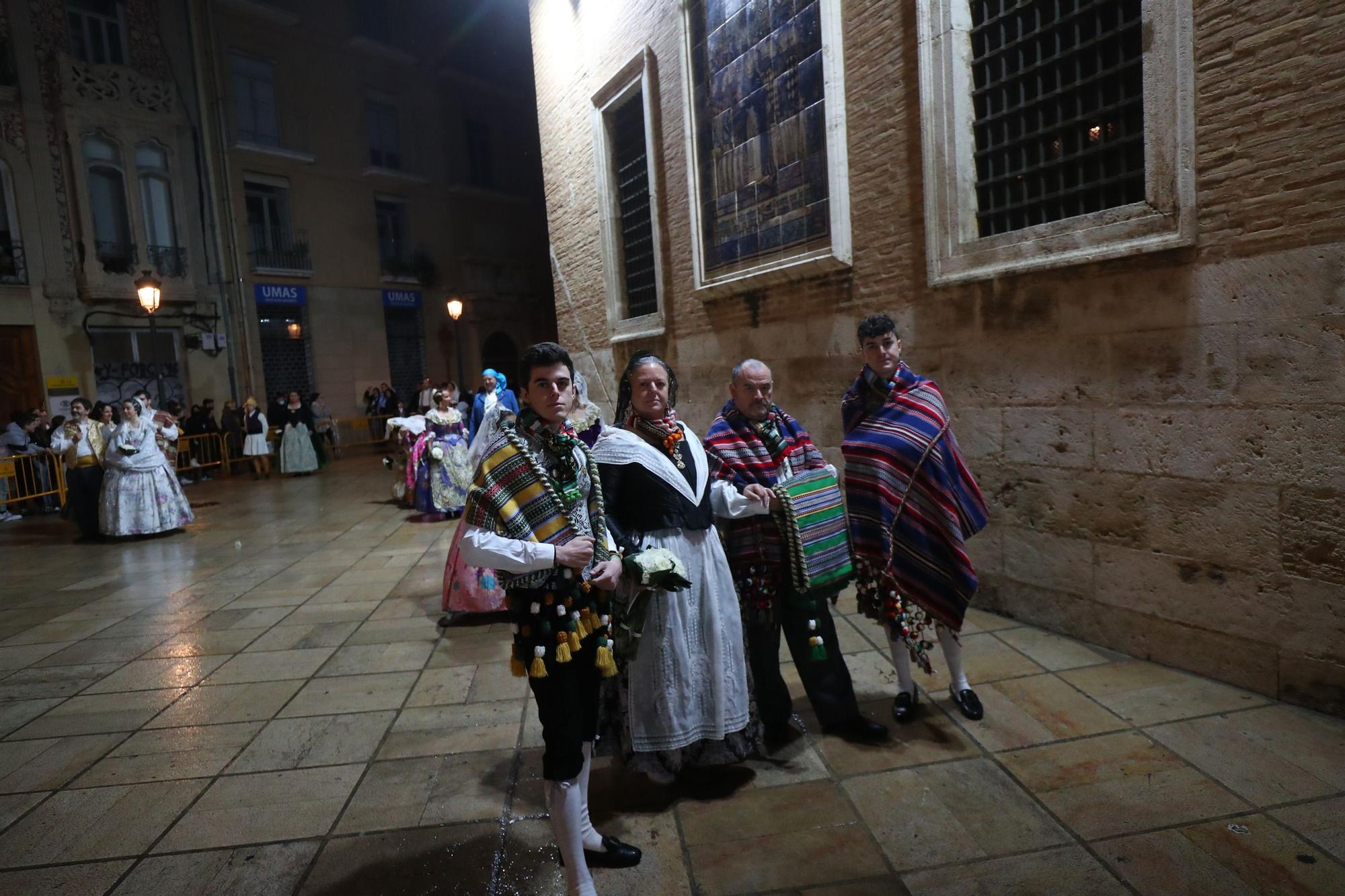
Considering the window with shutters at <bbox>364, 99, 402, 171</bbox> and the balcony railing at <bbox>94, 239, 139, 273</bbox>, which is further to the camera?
the window with shutters at <bbox>364, 99, 402, 171</bbox>

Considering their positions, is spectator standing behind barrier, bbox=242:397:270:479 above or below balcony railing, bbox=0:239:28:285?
below

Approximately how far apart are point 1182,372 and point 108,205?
21.4 meters

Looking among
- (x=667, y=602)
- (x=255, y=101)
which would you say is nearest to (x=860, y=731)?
(x=667, y=602)

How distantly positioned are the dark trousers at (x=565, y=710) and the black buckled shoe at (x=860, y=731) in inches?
59.0

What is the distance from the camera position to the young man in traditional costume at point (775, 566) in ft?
10.5

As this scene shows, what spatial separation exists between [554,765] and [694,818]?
86 centimetres

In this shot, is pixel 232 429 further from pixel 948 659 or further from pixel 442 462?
pixel 948 659

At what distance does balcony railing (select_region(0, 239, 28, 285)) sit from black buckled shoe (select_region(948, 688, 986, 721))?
19921mm

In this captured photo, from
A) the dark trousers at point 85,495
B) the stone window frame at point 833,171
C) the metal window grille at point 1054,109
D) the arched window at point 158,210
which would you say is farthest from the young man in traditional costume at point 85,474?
the metal window grille at point 1054,109

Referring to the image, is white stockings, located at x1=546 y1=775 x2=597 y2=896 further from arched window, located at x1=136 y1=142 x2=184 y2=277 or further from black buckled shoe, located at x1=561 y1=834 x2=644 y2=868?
arched window, located at x1=136 y1=142 x2=184 y2=277

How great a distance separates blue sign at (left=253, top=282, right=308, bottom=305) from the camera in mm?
19266

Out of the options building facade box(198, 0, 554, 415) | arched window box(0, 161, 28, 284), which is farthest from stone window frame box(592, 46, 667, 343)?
arched window box(0, 161, 28, 284)

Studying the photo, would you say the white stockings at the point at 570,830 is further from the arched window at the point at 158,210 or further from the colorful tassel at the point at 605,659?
the arched window at the point at 158,210

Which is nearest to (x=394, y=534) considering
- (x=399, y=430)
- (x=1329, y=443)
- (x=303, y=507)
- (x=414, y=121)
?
(x=399, y=430)
